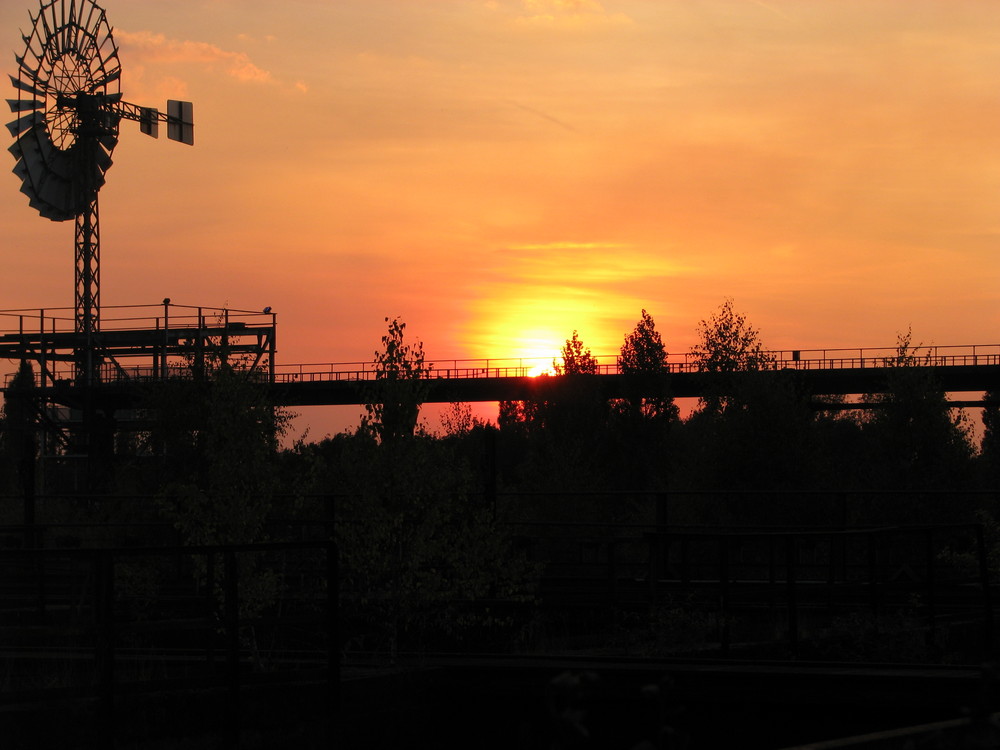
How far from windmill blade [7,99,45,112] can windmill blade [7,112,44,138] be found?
0.45m

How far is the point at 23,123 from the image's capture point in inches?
2392

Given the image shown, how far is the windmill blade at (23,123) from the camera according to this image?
59781mm

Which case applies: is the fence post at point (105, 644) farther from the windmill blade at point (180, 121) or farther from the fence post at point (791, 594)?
the windmill blade at point (180, 121)

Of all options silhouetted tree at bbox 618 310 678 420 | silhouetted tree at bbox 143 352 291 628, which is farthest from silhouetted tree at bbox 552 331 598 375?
silhouetted tree at bbox 143 352 291 628

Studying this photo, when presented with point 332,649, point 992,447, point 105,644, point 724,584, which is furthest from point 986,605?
point 992,447

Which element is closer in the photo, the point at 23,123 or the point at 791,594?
the point at 791,594

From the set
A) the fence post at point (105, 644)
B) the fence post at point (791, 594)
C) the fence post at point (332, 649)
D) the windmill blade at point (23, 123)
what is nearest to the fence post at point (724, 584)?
the fence post at point (791, 594)

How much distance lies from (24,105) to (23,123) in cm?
164

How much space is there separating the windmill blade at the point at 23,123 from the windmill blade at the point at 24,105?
0.45 metres

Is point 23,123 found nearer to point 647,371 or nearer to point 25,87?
point 25,87

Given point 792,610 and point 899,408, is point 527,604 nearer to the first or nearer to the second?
point 792,610

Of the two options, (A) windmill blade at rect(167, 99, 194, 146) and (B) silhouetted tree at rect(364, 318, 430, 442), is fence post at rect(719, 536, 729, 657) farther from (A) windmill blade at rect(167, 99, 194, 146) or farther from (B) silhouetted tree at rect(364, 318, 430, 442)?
(A) windmill blade at rect(167, 99, 194, 146)

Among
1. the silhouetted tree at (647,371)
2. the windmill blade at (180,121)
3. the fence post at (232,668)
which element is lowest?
the fence post at (232,668)

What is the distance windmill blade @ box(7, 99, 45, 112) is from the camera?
61269 mm
